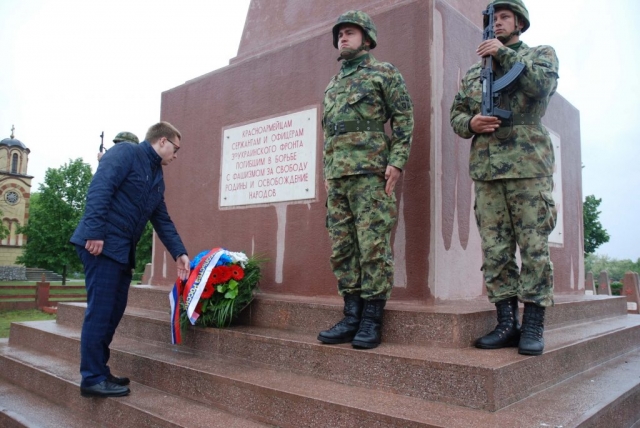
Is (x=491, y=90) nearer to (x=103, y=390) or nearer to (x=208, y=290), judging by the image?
(x=208, y=290)

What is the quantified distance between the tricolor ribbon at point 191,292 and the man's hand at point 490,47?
2.20 meters

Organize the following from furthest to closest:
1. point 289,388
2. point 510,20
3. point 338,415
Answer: point 510,20 < point 289,388 < point 338,415

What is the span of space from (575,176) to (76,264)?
2533cm

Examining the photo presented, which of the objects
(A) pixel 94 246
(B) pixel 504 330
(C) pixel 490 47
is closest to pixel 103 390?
(A) pixel 94 246

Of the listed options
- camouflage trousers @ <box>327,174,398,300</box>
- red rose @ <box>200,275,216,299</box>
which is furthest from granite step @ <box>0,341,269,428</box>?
camouflage trousers @ <box>327,174,398,300</box>

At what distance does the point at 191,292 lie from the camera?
3.48 metres

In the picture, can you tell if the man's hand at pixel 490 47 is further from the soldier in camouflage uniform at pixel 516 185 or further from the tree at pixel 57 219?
the tree at pixel 57 219

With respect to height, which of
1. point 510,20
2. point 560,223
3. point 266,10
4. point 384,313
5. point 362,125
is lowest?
point 384,313

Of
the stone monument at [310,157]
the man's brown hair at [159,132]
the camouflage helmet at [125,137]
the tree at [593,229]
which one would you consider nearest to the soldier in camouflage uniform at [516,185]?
the stone monument at [310,157]

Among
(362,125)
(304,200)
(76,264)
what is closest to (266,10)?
(304,200)

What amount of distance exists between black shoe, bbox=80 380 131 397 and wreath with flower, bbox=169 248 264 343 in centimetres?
56

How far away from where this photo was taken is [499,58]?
2.64 metres

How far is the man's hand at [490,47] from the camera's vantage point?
2.62 meters

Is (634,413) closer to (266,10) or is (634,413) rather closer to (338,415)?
(338,415)
